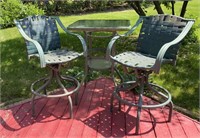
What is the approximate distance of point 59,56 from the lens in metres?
2.66

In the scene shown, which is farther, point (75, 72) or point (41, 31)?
point (75, 72)

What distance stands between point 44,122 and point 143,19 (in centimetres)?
149

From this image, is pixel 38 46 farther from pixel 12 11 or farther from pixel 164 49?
pixel 12 11

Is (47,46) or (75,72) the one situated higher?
(47,46)

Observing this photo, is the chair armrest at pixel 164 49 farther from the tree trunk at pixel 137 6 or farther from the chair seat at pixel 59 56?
the tree trunk at pixel 137 6

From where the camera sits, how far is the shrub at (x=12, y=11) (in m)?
7.53

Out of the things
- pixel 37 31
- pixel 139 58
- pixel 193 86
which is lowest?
pixel 193 86

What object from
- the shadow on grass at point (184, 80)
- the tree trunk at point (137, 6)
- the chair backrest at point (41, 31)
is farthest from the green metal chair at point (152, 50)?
the tree trunk at point (137, 6)

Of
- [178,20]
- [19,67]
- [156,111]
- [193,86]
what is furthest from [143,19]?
[19,67]

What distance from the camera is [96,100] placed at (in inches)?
119

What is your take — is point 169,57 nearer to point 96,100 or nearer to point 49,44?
point 96,100

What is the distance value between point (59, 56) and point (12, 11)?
227 inches

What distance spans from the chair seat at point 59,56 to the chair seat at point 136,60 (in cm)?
45

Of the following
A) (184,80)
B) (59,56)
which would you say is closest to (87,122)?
(59,56)
